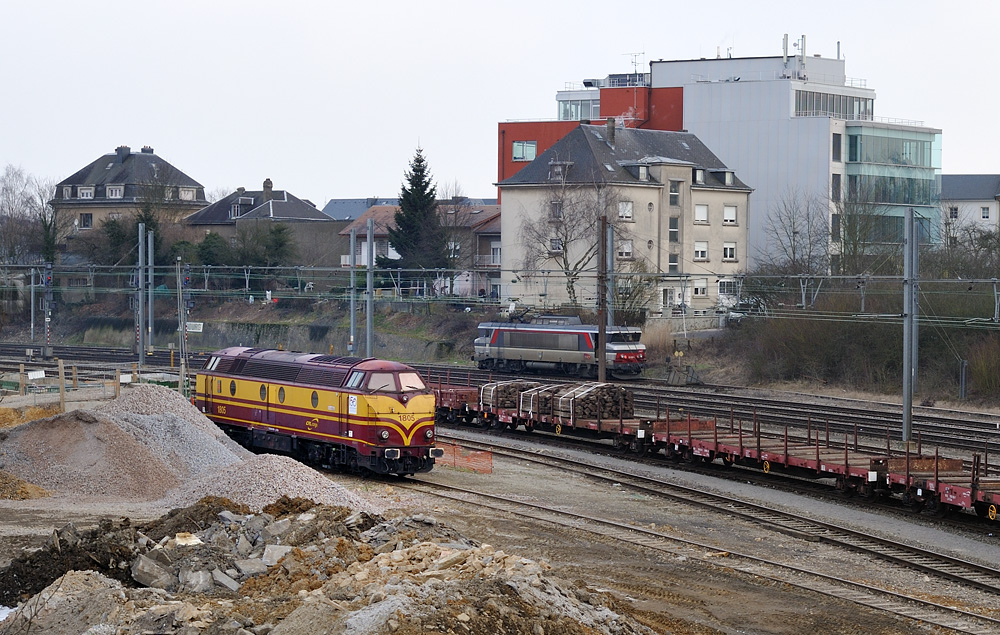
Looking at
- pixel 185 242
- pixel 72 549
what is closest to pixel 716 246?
pixel 185 242

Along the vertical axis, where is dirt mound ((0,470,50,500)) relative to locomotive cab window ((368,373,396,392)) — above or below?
below

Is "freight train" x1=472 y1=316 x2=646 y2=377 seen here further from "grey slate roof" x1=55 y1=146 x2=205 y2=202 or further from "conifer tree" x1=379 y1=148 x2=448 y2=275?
"grey slate roof" x1=55 y1=146 x2=205 y2=202

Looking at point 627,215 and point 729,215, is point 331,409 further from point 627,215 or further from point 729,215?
point 729,215

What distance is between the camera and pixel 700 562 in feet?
65.0

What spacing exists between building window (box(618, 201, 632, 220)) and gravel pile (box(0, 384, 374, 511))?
44044 millimetres

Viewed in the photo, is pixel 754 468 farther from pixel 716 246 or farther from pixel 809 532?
pixel 716 246

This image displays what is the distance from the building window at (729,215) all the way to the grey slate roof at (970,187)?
4446cm

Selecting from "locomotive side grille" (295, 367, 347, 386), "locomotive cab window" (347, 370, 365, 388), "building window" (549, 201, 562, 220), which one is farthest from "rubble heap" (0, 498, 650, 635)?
"building window" (549, 201, 562, 220)

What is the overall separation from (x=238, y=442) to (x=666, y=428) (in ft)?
40.3

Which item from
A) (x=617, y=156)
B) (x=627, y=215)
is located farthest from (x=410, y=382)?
(x=617, y=156)

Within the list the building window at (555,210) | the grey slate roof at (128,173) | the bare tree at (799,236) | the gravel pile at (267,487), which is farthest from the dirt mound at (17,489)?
the grey slate roof at (128,173)

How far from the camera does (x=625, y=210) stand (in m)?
70.8

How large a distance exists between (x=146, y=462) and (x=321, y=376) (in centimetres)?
524

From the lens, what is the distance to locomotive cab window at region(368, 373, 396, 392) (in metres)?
28.1
